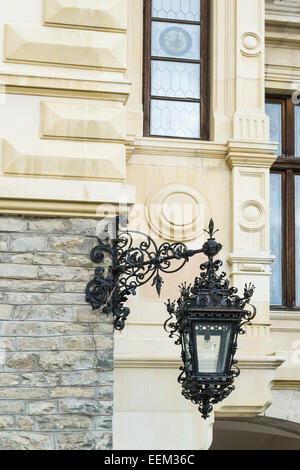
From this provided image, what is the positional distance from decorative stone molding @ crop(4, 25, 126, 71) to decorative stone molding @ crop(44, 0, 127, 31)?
0.21 ft

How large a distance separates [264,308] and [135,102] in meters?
2.27

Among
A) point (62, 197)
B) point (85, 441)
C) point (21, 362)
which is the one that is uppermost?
point (62, 197)

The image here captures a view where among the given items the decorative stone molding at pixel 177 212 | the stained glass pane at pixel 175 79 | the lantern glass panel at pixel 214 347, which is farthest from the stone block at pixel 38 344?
the stained glass pane at pixel 175 79

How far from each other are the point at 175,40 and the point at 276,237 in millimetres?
2275

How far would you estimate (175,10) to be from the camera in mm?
9547

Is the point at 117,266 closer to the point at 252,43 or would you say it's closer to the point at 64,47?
the point at 64,47

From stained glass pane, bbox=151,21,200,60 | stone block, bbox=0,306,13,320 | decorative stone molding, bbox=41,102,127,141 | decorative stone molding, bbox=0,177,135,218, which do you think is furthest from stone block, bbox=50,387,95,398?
stained glass pane, bbox=151,21,200,60

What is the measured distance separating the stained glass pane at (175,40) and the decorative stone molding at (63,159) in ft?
7.51

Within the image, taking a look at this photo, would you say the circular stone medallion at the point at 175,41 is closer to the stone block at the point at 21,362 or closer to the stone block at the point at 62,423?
the stone block at the point at 21,362

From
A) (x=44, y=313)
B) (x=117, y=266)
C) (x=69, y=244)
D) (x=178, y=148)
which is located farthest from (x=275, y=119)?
(x=44, y=313)

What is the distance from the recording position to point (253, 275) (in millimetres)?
8852

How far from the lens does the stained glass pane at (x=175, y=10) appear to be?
953cm

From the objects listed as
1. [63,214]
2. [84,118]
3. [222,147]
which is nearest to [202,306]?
[63,214]

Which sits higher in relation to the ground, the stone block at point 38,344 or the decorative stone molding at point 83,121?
the decorative stone molding at point 83,121
